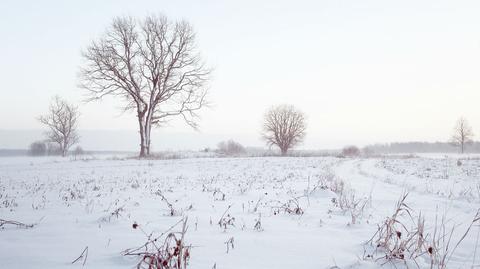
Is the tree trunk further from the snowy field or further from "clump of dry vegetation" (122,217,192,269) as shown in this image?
"clump of dry vegetation" (122,217,192,269)

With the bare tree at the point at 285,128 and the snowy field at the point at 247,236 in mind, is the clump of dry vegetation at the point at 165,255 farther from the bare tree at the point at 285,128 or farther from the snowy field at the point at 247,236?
the bare tree at the point at 285,128

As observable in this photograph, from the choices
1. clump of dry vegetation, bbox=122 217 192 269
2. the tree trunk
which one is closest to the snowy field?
clump of dry vegetation, bbox=122 217 192 269

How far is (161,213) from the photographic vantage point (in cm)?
464

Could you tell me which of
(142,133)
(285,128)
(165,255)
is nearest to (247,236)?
(165,255)

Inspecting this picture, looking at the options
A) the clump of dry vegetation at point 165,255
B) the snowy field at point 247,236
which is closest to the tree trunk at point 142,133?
the snowy field at point 247,236

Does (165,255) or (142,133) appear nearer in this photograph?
(165,255)

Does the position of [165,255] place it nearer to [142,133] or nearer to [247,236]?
[247,236]

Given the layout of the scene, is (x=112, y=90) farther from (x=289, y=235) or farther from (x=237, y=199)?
(x=289, y=235)

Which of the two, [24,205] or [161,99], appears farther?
[161,99]

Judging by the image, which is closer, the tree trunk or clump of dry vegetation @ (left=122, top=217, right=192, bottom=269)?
clump of dry vegetation @ (left=122, top=217, right=192, bottom=269)

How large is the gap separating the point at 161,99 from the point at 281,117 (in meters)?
37.9

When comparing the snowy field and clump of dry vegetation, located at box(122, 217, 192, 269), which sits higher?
clump of dry vegetation, located at box(122, 217, 192, 269)

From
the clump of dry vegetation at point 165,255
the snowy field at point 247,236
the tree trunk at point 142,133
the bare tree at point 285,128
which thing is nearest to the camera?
the clump of dry vegetation at point 165,255

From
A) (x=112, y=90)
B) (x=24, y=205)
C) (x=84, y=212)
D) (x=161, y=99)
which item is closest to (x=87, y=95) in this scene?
(x=112, y=90)
